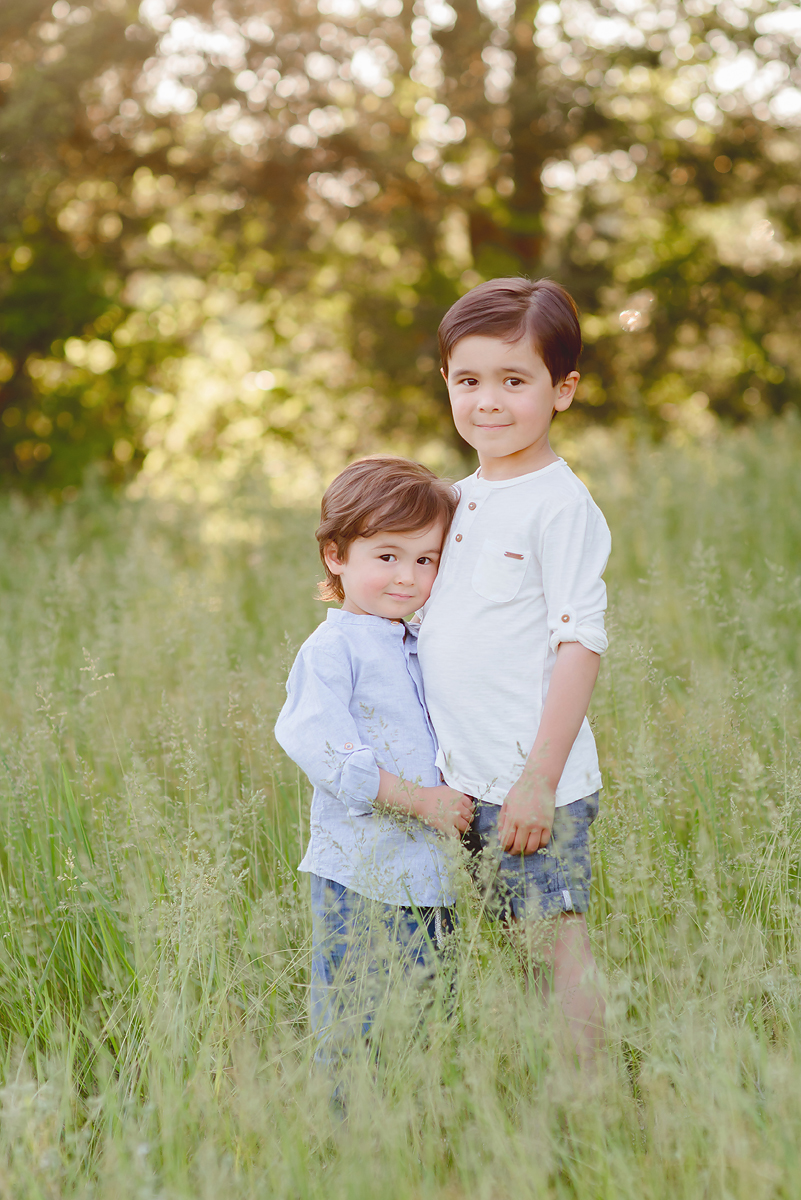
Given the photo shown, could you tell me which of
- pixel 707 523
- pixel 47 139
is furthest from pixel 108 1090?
pixel 47 139

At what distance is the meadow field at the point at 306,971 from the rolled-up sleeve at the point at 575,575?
1.49ft

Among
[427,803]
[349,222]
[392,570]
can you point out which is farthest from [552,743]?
[349,222]

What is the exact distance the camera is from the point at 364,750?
77.2 inches

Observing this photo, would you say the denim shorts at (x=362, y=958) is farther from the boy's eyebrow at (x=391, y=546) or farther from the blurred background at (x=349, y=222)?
the blurred background at (x=349, y=222)

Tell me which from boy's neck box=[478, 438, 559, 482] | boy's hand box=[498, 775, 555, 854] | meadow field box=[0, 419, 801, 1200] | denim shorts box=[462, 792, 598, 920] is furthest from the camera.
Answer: boy's neck box=[478, 438, 559, 482]

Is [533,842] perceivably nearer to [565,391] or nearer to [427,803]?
[427,803]

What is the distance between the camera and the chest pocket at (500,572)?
198 centimetres

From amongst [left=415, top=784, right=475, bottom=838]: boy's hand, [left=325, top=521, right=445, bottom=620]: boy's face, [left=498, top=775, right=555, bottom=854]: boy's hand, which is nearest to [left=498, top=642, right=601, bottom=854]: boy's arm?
[left=498, top=775, right=555, bottom=854]: boy's hand

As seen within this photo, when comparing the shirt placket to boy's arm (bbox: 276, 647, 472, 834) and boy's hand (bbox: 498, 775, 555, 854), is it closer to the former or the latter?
boy's arm (bbox: 276, 647, 472, 834)

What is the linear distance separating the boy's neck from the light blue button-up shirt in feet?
1.32

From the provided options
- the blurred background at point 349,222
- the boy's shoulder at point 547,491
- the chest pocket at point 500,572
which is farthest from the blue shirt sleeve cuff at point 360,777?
the blurred background at point 349,222

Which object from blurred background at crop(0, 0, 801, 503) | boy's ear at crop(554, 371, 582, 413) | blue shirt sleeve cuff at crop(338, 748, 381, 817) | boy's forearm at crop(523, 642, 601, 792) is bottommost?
blue shirt sleeve cuff at crop(338, 748, 381, 817)

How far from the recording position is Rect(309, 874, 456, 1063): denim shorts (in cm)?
191

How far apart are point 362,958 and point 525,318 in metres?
1.35
